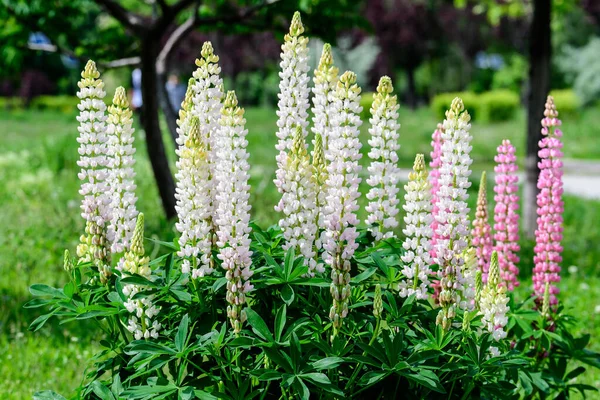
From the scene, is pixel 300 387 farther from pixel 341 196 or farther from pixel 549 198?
pixel 549 198

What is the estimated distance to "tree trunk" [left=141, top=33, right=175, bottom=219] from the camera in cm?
763

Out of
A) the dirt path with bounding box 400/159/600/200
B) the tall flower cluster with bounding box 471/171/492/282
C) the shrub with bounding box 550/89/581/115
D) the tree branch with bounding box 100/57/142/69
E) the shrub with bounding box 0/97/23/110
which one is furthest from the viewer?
the shrub with bounding box 0/97/23/110

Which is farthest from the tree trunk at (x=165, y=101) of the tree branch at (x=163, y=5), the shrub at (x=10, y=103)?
the shrub at (x=10, y=103)

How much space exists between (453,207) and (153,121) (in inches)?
211

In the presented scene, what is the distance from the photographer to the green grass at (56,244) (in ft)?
16.2

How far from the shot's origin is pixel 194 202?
2824mm

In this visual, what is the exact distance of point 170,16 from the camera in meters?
7.40

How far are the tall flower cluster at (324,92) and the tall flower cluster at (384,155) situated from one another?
169 millimetres

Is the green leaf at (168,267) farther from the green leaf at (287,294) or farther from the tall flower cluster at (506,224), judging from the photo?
the tall flower cluster at (506,224)

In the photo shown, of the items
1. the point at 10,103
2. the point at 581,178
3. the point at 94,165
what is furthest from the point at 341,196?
the point at 10,103

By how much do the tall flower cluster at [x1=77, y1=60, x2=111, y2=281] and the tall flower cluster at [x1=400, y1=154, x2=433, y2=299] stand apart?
1172 millimetres

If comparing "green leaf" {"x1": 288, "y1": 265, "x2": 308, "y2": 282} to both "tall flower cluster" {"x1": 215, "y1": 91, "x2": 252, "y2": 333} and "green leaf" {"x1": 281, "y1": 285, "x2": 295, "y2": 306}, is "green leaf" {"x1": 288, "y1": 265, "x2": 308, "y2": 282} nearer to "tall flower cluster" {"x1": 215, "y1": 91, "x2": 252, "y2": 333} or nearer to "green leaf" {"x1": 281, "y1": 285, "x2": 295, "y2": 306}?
"green leaf" {"x1": 281, "y1": 285, "x2": 295, "y2": 306}

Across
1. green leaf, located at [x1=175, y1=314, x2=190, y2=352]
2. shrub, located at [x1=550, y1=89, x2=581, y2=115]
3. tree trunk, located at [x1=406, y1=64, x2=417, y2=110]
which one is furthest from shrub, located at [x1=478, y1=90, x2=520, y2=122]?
green leaf, located at [x1=175, y1=314, x2=190, y2=352]

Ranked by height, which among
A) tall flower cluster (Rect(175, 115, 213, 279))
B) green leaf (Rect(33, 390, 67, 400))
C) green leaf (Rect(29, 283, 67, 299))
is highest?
tall flower cluster (Rect(175, 115, 213, 279))
